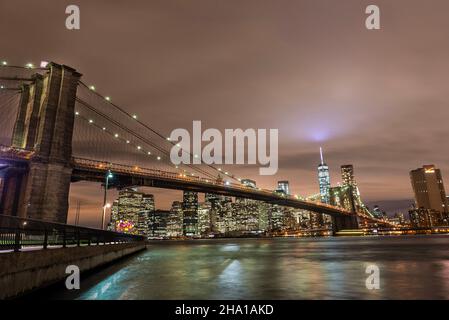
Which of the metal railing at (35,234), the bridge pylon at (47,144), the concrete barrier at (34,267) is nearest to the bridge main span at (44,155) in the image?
the bridge pylon at (47,144)

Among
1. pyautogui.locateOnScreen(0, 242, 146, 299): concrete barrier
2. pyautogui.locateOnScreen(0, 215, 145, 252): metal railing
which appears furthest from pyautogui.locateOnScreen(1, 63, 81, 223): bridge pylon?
pyautogui.locateOnScreen(0, 242, 146, 299): concrete barrier

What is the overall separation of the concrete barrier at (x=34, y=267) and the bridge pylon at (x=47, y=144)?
2888 centimetres

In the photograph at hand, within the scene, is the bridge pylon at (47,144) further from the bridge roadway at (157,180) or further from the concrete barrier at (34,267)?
the concrete barrier at (34,267)

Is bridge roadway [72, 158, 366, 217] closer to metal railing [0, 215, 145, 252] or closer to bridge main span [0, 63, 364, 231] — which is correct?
bridge main span [0, 63, 364, 231]

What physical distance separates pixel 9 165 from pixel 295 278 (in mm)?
42181

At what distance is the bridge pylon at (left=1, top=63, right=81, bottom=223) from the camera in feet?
134

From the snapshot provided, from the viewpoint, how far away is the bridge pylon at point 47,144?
4094 centimetres

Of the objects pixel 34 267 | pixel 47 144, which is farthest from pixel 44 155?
pixel 34 267

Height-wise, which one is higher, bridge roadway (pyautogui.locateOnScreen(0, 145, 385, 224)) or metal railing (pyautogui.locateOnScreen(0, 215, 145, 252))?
bridge roadway (pyautogui.locateOnScreen(0, 145, 385, 224))

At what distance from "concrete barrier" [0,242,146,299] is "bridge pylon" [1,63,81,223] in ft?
94.7

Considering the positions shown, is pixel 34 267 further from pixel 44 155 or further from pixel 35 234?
pixel 44 155

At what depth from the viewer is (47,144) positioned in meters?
43.5

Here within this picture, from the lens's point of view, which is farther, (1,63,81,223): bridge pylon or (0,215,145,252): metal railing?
(1,63,81,223): bridge pylon
